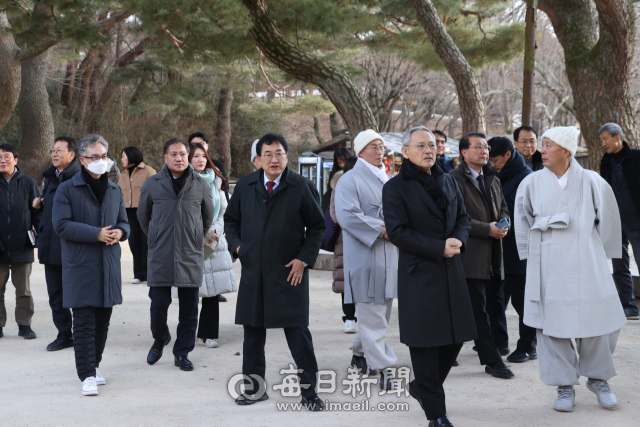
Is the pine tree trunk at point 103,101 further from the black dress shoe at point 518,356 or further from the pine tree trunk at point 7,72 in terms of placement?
the black dress shoe at point 518,356

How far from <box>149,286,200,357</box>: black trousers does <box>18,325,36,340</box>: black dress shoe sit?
161 centimetres

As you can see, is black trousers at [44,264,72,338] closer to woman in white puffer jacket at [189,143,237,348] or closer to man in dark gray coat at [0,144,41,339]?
man in dark gray coat at [0,144,41,339]

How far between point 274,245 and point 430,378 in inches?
48.1

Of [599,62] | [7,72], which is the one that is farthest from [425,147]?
[7,72]

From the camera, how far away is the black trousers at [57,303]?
18.3 ft

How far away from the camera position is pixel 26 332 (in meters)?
5.95

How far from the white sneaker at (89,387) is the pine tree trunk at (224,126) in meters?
22.6

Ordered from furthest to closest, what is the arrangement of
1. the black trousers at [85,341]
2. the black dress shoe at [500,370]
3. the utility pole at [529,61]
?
the utility pole at [529,61] → the black dress shoe at [500,370] → the black trousers at [85,341]

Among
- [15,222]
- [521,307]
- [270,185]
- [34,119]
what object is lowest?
[521,307]

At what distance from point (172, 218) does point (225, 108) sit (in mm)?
22450

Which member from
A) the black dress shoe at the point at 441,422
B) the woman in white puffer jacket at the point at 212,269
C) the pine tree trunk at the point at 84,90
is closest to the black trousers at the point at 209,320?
the woman in white puffer jacket at the point at 212,269

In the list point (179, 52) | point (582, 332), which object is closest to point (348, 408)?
point (582, 332)

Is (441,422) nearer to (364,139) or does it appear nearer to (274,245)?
(274,245)

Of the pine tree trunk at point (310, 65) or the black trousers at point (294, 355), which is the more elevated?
the pine tree trunk at point (310, 65)
